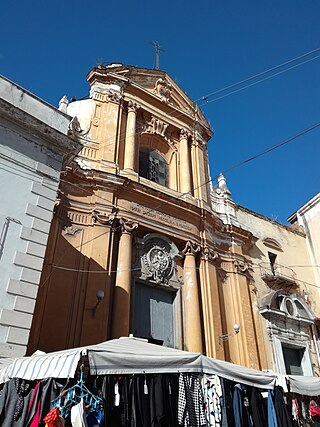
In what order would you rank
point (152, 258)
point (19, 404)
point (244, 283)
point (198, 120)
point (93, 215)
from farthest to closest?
point (198, 120) < point (244, 283) < point (152, 258) < point (93, 215) < point (19, 404)

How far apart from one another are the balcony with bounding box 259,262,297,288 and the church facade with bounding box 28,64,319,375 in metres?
0.06

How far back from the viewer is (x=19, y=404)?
5.28 metres

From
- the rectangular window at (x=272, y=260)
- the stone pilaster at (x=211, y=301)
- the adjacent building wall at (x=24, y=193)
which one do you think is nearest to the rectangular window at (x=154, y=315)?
the stone pilaster at (x=211, y=301)

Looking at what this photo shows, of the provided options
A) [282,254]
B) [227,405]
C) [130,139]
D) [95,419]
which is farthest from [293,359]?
[95,419]

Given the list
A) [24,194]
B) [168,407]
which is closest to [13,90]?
[24,194]

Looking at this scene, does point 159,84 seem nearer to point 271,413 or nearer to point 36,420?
point 271,413

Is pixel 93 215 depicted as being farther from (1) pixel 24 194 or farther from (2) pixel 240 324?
(2) pixel 240 324

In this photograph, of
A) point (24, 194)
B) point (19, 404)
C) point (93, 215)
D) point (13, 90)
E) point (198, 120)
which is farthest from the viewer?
point (198, 120)

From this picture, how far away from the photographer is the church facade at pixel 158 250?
10406 millimetres

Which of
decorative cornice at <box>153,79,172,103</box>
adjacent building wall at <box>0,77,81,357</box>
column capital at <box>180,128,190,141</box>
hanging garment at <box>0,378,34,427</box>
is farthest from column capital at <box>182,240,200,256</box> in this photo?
hanging garment at <box>0,378,34,427</box>

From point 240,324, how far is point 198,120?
9.20 m

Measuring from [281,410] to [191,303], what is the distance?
218 inches

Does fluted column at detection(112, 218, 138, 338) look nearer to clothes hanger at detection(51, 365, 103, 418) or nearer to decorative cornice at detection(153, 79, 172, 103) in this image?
clothes hanger at detection(51, 365, 103, 418)

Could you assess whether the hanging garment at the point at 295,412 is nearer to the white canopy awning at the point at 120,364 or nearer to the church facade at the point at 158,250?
the white canopy awning at the point at 120,364
